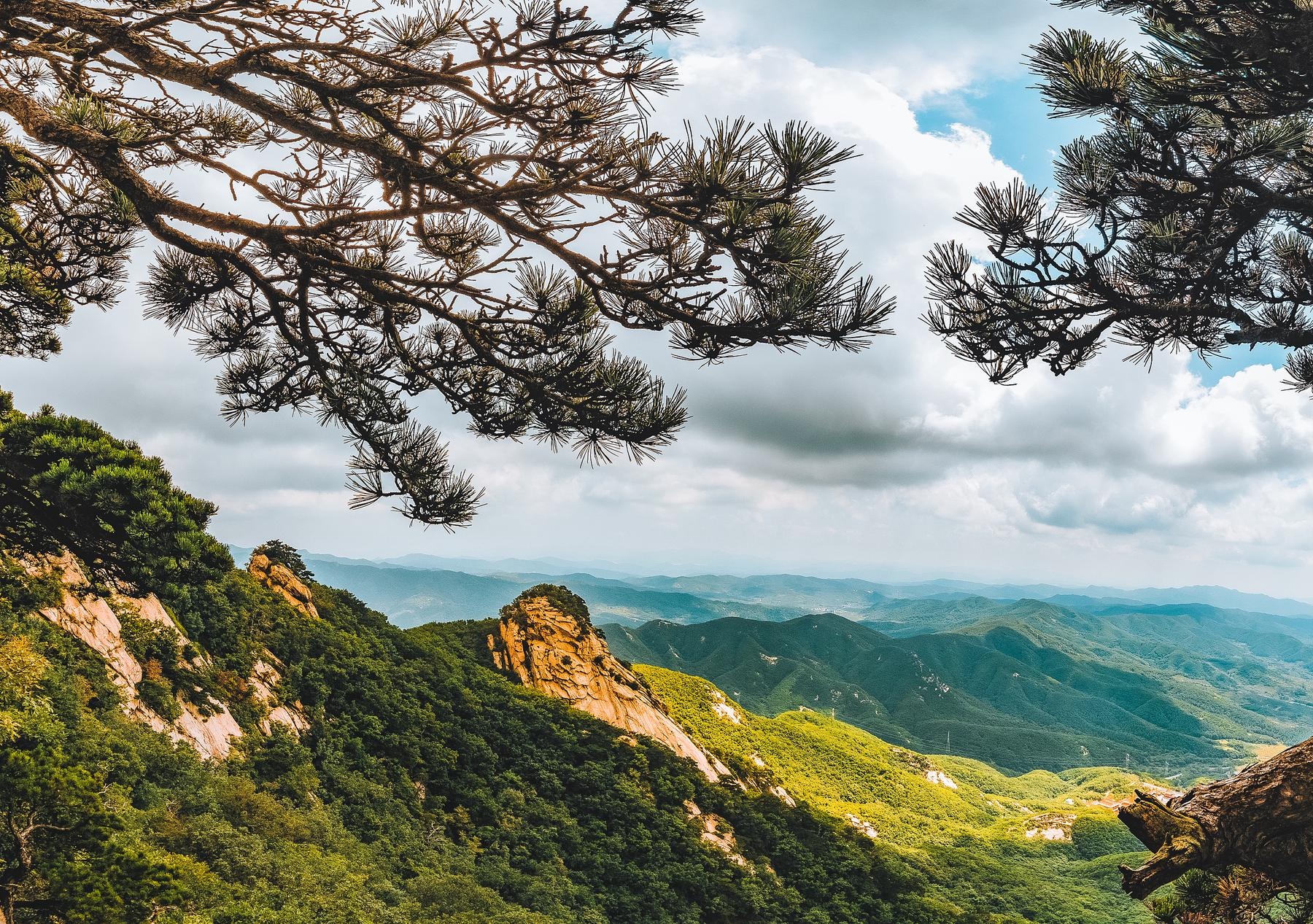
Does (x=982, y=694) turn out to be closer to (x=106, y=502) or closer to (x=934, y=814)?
(x=934, y=814)

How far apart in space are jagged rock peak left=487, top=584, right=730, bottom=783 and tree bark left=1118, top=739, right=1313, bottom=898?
2733cm

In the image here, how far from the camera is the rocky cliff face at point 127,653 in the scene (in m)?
11.4

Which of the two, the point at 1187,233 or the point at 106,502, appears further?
the point at 1187,233

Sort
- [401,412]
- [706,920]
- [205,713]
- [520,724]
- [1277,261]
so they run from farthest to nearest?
[520,724]
[706,920]
[205,713]
[1277,261]
[401,412]

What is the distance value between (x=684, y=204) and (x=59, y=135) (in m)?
3.28

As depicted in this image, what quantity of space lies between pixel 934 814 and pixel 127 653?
6330cm

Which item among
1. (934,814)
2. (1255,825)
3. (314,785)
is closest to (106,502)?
(1255,825)

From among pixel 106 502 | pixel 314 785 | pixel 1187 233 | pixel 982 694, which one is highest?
pixel 1187 233

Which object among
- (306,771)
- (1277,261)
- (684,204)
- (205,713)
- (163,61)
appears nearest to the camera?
(684,204)

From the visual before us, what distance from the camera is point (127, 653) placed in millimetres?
12578

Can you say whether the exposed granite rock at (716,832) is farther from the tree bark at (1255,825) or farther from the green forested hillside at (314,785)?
the tree bark at (1255,825)

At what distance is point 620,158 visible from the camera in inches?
128

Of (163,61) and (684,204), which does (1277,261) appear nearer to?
(684,204)

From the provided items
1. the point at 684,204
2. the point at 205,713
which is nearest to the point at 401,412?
the point at 684,204
